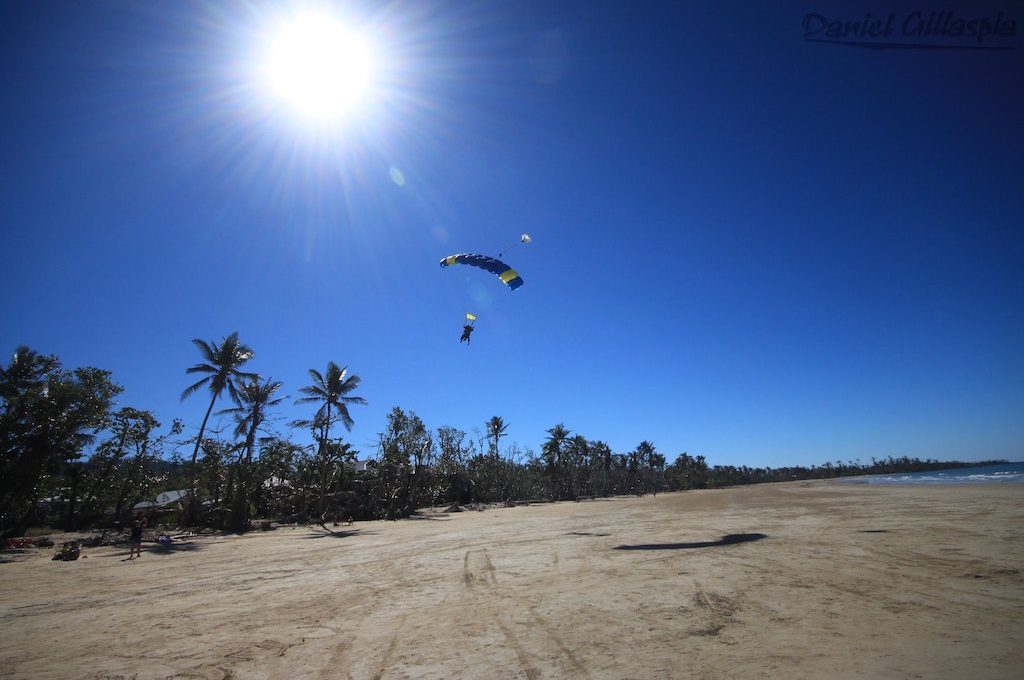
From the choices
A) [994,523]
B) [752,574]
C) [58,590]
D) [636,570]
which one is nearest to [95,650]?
→ [58,590]

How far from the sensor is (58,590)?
991 cm

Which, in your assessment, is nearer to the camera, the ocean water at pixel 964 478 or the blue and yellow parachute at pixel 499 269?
the blue and yellow parachute at pixel 499 269

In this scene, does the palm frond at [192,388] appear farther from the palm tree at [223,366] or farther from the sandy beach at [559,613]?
the sandy beach at [559,613]

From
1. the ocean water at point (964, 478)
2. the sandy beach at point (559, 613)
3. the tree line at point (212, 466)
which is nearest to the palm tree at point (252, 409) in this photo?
the tree line at point (212, 466)

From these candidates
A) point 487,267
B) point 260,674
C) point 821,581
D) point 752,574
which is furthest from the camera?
point 487,267

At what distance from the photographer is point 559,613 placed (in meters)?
6.62

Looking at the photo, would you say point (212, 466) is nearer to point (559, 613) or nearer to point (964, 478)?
point (559, 613)

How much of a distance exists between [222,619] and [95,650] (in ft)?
5.18

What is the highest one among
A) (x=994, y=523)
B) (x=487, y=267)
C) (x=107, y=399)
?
(x=487, y=267)

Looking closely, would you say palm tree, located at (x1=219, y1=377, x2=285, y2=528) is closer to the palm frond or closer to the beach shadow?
the palm frond

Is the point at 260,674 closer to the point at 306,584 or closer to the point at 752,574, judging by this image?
the point at 306,584

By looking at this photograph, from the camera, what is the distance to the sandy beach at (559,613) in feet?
16.2

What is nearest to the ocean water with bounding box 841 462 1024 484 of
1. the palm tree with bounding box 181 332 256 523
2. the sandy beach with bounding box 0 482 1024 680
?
the sandy beach with bounding box 0 482 1024 680

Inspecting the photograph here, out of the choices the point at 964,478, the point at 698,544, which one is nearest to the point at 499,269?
the point at 698,544
